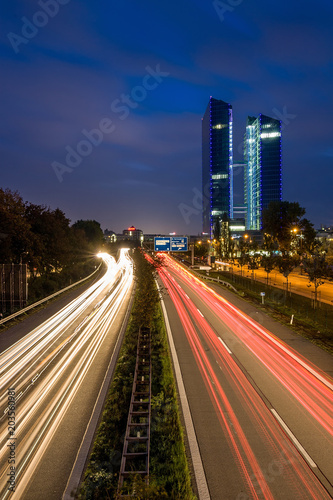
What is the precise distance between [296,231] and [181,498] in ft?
223

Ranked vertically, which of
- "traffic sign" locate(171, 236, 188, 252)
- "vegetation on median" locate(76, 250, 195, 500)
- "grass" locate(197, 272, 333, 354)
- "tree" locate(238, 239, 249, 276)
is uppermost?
"traffic sign" locate(171, 236, 188, 252)

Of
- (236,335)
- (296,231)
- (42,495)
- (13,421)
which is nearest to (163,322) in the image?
(236,335)

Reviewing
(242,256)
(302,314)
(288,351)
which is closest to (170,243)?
(302,314)

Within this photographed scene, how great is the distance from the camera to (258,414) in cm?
1059

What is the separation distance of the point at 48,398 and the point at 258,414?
7096mm

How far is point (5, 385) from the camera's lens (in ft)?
40.4

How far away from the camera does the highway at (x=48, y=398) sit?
7629mm

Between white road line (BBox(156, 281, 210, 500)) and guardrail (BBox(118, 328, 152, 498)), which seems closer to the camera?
guardrail (BBox(118, 328, 152, 498))

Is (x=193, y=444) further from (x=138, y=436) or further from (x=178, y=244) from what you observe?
(x=178, y=244)

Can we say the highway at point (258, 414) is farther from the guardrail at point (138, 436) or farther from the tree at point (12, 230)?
the tree at point (12, 230)

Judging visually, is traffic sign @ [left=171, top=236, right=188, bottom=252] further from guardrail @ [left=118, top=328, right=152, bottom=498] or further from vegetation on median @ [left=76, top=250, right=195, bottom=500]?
guardrail @ [left=118, top=328, right=152, bottom=498]

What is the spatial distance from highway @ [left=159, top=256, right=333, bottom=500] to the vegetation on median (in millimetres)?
706

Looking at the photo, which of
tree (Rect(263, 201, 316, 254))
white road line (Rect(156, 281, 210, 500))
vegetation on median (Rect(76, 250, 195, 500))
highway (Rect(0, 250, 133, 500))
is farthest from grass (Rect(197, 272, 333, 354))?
tree (Rect(263, 201, 316, 254))

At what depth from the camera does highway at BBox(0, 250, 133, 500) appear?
763cm
